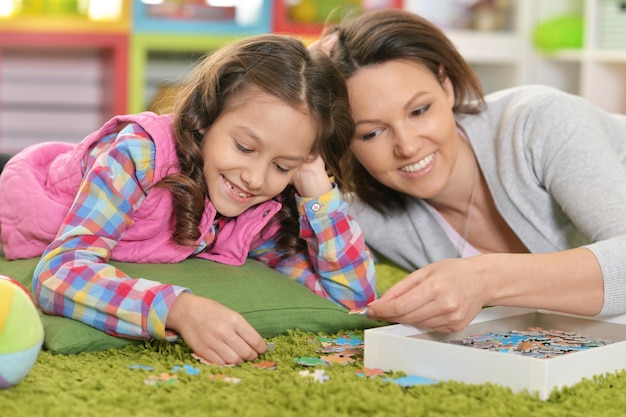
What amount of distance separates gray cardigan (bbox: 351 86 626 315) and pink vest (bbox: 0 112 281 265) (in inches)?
16.4

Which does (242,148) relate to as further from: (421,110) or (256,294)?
(421,110)

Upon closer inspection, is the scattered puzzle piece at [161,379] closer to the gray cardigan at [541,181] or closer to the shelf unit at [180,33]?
the gray cardigan at [541,181]

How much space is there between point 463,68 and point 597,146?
1.07 ft

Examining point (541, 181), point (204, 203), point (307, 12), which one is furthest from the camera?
point (307, 12)

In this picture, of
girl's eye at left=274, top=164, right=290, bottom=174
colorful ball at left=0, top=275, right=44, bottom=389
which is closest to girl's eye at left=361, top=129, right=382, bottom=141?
girl's eye at left=274, top=164, right=290, bottom=174

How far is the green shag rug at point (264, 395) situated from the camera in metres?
1.01

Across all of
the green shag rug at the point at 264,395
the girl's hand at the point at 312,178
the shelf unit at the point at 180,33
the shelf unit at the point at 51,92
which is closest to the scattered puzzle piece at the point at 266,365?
the green shag rug at the point at 264,395

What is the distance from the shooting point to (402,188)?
1799mm

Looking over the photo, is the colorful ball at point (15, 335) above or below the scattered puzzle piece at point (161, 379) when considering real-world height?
above

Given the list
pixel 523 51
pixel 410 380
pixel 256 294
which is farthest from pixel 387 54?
pixel 523 51

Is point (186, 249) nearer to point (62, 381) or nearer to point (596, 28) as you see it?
point (62, 381)

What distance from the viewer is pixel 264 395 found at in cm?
107

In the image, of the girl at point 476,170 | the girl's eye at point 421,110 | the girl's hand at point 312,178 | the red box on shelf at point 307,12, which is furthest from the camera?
the red box on shelf at point 307,12

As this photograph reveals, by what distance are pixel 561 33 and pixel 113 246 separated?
2737mm
